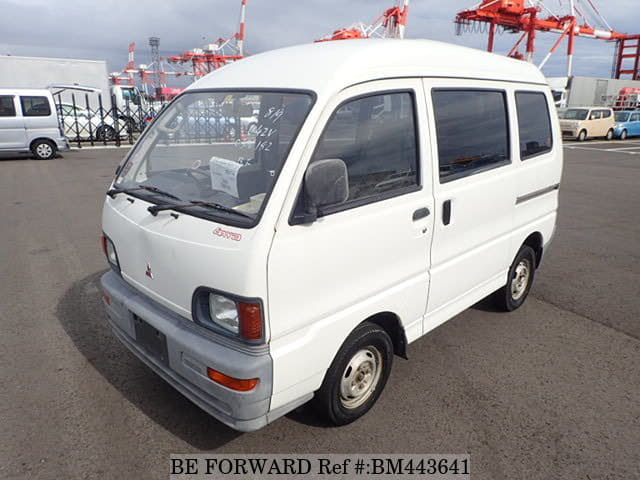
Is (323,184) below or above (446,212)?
above

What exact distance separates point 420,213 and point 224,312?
1246 millimetres

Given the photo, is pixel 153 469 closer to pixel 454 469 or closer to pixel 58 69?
pixel 454 469

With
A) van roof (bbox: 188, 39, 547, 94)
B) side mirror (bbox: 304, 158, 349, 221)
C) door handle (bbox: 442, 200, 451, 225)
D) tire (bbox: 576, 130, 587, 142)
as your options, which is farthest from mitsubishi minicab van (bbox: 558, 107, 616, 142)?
Answer: side mirror (bbox: 304, 158, 349, 221)

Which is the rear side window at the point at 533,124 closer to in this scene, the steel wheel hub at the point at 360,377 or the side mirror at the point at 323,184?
the steel wheel hub at the point at 360,377

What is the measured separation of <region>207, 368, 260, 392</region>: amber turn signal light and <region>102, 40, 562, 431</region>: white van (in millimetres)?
10

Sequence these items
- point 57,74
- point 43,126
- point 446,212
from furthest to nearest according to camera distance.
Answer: point 57,74, point 43,126, point 446,212

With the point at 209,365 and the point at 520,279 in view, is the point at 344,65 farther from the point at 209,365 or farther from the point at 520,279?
the point at 520,279

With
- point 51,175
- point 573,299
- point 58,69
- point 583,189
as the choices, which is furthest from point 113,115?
point 573,299

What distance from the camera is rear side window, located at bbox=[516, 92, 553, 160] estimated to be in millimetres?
3611

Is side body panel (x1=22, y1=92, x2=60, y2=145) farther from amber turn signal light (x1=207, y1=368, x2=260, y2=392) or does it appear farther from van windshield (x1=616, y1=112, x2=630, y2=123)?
van windshield (x1=616, y1=112, x2=630, y2=123)

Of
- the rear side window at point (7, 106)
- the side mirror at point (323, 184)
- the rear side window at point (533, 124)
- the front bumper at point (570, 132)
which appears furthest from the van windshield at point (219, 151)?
the front bumper at point (570, 132)

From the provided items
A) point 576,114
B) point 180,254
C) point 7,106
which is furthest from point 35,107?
point 576,114

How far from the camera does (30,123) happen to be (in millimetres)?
13297

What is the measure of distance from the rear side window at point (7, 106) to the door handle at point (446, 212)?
14.2 metres
